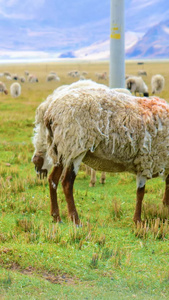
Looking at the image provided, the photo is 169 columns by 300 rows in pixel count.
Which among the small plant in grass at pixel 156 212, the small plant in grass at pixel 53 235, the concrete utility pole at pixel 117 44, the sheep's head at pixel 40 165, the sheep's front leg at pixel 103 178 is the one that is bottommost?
the sheep's front leg at pixel 103 178

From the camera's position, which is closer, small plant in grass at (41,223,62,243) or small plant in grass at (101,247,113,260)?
small plant in grass at (101,247,113,260)

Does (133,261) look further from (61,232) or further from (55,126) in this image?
(55,126)

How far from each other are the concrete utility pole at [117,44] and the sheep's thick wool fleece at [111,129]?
4.46 metres

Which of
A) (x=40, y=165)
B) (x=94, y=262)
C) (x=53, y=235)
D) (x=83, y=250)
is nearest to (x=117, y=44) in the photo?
(x=40, y=165)

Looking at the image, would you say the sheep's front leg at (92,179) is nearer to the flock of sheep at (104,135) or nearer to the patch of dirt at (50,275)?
the flock of sheep at (104,135)

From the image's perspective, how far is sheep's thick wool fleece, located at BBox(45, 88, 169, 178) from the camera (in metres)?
5.14

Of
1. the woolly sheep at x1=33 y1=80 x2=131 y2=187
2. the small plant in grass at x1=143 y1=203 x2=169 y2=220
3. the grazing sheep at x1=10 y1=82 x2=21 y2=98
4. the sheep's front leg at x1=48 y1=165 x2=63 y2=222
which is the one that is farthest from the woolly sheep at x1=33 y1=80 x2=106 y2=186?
the grazing sheep at x1=10 y1=82 x2=21 y2=98

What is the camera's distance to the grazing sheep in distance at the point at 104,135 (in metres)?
5.15

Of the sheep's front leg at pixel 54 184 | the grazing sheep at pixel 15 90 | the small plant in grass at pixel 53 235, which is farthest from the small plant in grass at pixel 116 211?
the grazing sheep at pixel 15 90

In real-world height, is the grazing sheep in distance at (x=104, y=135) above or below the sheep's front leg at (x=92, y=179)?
above

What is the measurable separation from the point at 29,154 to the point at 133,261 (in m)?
6.72

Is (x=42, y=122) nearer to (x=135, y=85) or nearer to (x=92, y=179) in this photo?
(x=92, y=179)

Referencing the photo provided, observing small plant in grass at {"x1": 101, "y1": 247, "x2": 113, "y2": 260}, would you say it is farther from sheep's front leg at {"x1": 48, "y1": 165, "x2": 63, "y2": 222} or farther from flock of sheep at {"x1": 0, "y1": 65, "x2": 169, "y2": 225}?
sheep's front leg at {"x1": 48, "y1": 165, "x2": 63, "y2": 222}

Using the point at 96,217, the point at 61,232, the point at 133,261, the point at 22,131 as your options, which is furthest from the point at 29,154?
the point at 133,261
